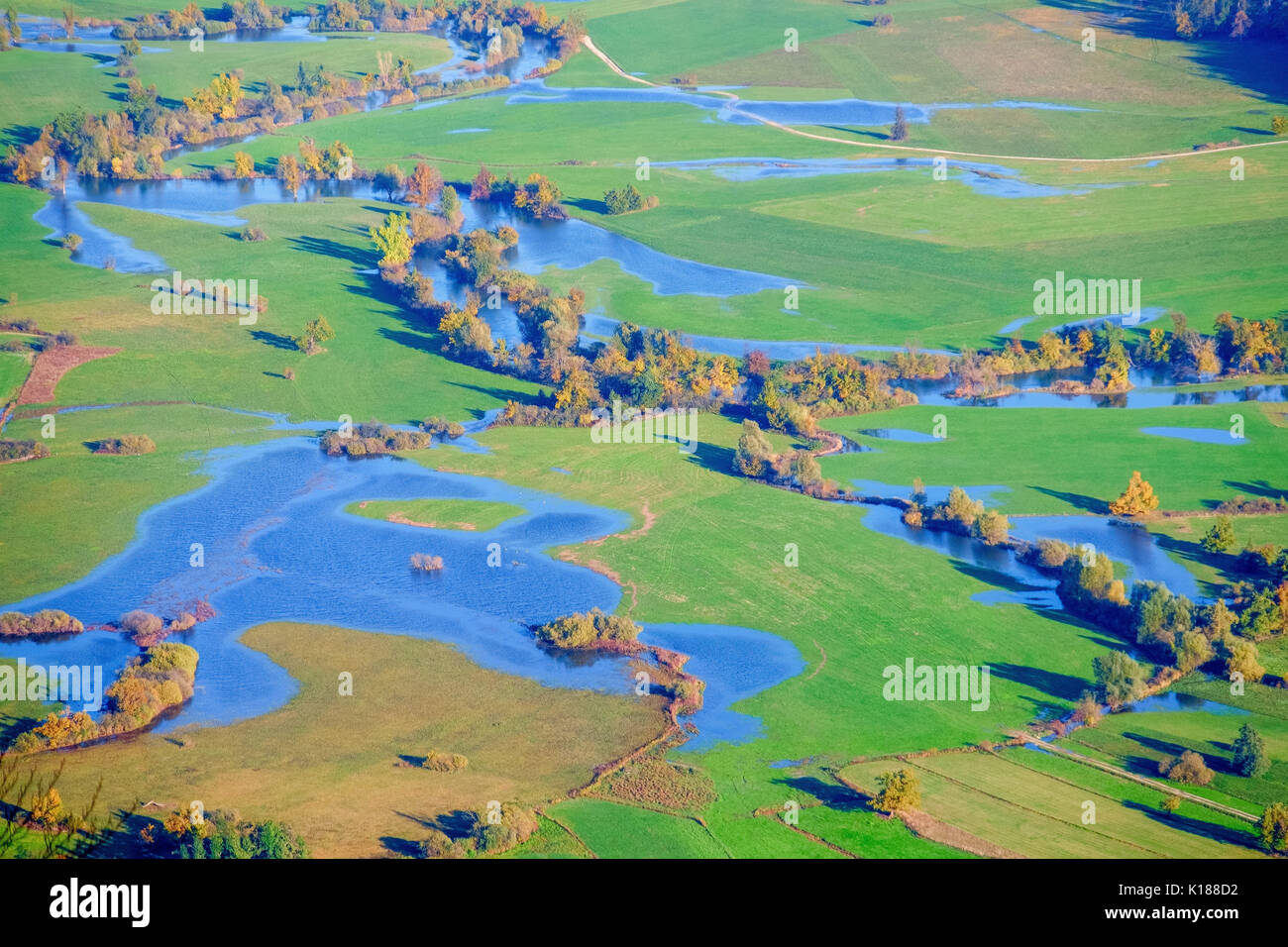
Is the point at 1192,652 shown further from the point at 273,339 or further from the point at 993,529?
the point at 273,339

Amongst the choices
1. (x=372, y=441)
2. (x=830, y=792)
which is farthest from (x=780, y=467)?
(x=830, y=792)

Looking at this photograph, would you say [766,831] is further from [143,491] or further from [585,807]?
[143,491]

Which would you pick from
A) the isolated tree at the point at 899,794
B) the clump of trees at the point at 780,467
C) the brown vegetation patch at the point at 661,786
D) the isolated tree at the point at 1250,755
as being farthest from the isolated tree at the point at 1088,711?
the clump of trees at the point at 780,467

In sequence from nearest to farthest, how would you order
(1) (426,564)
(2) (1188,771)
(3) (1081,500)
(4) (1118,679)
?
1. (2) (1188,771)
2. (4) (1118,679)
3. (1) (426,564)
4. (3) (1081,500)

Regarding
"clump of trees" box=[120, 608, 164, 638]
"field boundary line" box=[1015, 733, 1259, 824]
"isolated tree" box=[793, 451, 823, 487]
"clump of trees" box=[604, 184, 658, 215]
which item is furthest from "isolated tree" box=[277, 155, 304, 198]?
"field boundary line" box=[1015, 733, 1259, 824]

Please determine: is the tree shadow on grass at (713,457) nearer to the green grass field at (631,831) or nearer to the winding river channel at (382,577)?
the winding river channel at (382,577)

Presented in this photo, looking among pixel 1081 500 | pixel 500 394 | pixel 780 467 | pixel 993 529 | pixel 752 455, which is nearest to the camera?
pixel 993 529

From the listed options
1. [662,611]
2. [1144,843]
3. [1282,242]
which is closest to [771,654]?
[662,611]
